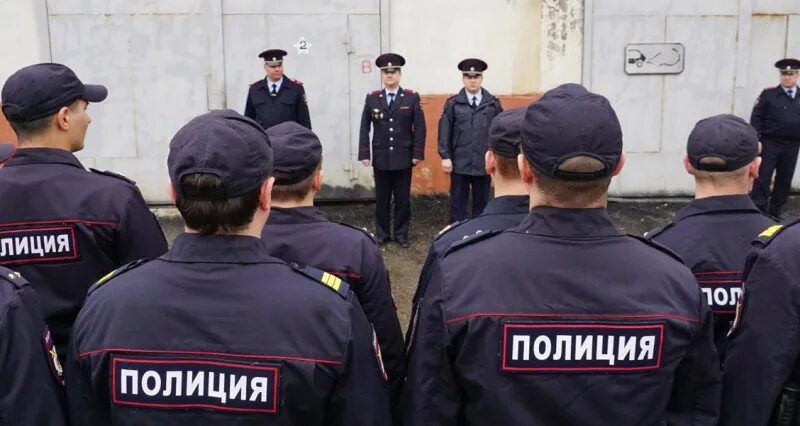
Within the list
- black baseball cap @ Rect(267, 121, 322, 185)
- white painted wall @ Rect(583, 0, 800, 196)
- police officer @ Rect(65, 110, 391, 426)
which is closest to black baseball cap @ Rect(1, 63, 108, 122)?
black baseball cap @ Rect(267, 121, 322, 185)

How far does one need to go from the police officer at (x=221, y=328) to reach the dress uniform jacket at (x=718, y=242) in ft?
4.61

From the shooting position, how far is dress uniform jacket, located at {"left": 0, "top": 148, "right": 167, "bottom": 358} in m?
2.77

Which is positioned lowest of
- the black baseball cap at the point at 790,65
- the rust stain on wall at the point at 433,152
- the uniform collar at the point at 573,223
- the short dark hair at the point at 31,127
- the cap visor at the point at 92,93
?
the rust stain on wall at the point at 433,152

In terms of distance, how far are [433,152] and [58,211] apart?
710 cm

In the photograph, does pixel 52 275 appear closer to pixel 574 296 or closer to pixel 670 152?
pixel 574 296

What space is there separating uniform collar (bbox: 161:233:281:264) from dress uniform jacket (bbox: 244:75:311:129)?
6739 mm

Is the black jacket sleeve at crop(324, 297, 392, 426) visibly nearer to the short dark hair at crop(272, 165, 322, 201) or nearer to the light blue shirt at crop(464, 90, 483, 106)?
the short dark hair at crop(272, 165, 322, 201)

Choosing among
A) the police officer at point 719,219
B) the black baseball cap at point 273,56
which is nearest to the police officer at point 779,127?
the black baseball cap at point 273,56

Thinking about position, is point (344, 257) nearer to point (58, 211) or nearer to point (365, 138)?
point (58, 211)

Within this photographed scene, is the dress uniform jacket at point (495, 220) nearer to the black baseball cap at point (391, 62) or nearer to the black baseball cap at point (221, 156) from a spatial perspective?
the black baseball cap at point (221, 156)

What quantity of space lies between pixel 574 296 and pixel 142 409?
1.04m

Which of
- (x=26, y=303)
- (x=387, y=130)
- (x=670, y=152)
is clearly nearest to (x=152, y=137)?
(x=387, y=130)

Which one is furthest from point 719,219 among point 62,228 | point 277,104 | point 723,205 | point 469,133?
point 277,104

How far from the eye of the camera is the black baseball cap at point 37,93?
2939mm
